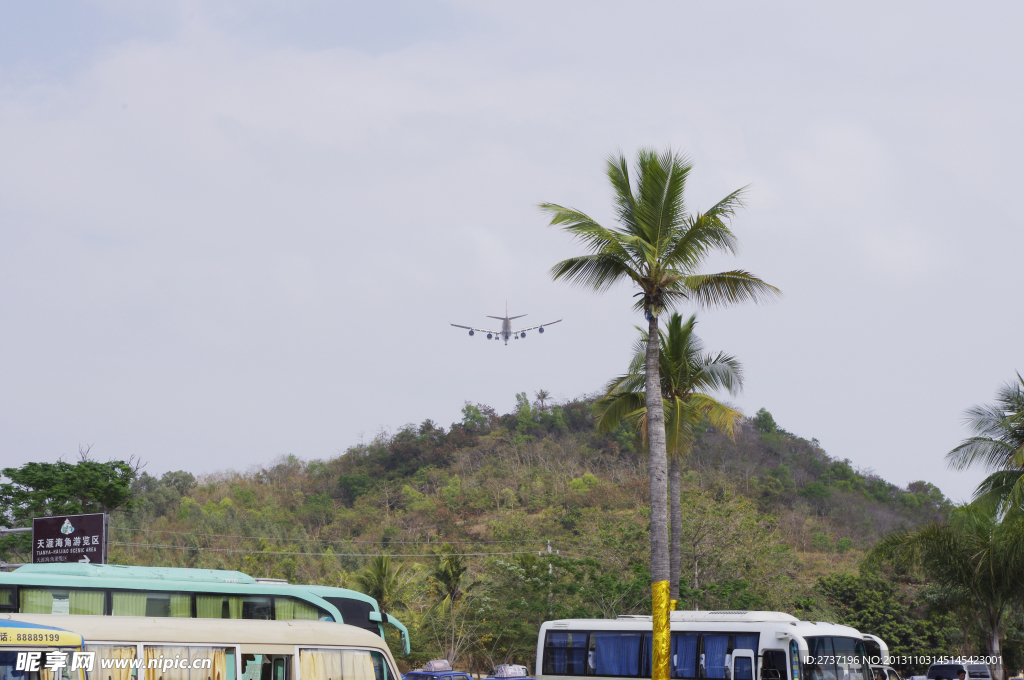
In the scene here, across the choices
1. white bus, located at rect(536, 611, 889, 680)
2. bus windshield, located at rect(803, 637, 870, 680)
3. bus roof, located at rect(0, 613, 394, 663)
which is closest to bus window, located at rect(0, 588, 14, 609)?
bus roof, located at rect(0, 613, 394, 663)

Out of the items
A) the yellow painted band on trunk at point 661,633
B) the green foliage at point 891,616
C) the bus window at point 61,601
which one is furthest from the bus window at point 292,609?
the green foliage at point 891,616

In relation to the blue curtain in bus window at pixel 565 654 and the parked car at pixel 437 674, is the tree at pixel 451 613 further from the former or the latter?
the blue curtain in bus window at pixel 565 654

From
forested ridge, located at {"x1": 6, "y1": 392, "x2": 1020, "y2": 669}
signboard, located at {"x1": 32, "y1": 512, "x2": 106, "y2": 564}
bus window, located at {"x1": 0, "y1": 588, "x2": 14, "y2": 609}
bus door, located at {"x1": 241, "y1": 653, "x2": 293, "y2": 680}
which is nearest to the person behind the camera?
bus door, located at {"x1": 241, "y1": 653, "x2": 293, "y2": 680}

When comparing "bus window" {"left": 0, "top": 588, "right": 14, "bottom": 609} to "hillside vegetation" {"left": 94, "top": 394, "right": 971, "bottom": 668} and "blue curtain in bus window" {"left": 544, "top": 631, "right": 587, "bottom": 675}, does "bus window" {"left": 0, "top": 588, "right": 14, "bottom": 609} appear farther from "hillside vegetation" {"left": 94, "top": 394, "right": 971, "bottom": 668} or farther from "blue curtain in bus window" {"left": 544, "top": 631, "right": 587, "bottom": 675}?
"hillside vegetation" {"left": 94, "top": 394, "right": 971, "bottom": 668}

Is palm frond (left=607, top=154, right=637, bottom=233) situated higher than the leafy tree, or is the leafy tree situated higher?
palm frond (left=607, top=154, right=637, bottom=233)

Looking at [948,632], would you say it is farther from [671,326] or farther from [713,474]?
[713,474]

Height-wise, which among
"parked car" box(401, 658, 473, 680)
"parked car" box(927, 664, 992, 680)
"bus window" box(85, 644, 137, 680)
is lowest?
"parked car" box(927, 664, 992, 680)
